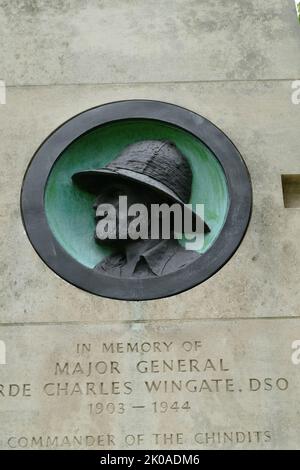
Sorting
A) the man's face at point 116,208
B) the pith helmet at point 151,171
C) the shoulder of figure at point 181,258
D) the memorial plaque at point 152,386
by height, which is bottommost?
the memorial plaque at point 152,386

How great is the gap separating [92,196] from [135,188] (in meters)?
0.48

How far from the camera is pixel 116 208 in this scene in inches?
268

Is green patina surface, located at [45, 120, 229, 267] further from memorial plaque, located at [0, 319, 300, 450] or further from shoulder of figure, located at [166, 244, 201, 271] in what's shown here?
memorial plaque, located at [0, 319, 300, 450]

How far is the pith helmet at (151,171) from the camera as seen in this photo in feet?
22.2

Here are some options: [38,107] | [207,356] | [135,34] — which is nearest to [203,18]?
[135,34]

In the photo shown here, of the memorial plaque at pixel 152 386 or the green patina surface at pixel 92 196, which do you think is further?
the green patina surface at pixel 92 196

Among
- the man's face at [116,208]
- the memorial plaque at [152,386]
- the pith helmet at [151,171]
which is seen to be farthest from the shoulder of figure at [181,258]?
the memorial plaque at [152,386]

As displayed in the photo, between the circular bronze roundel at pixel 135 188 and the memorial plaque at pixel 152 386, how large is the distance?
454 mm

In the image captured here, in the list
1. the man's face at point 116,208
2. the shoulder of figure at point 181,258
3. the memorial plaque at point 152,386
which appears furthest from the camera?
the man's face at point 116,208

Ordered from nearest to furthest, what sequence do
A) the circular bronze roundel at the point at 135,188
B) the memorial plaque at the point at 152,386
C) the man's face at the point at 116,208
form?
1. the memorial plaque at the point at 152,386
2. the circular bronze roundel at the point at 135,188
3. the man's face at the point at 116,208

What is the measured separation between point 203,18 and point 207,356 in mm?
3610

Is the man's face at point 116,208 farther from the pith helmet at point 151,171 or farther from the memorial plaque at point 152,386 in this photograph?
the memorial plaque at point 152,386

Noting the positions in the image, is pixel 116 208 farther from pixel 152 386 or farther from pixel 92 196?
pixel 152 386

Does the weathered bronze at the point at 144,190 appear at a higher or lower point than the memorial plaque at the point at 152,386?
higher
